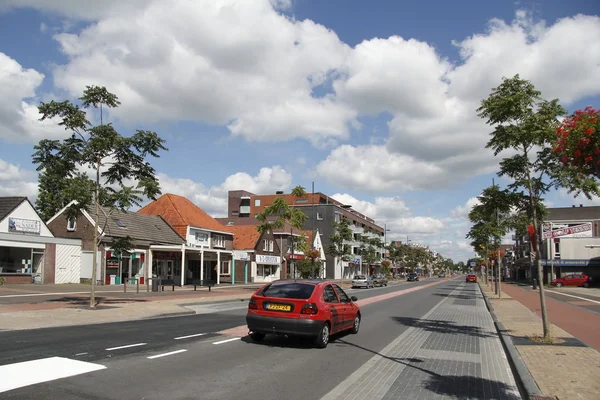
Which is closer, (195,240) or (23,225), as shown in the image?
(23,225)

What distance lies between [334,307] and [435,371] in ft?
10.3

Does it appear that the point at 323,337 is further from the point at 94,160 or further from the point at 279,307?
the point at 94,160

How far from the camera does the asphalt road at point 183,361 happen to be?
646 cm

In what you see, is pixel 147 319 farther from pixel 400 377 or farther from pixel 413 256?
pixel 413 256

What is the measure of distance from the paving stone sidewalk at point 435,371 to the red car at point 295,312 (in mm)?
1296

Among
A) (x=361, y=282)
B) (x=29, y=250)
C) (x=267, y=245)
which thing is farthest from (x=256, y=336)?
(x=267, y=245)

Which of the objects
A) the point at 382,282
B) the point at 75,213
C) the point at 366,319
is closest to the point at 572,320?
the point at 366,319

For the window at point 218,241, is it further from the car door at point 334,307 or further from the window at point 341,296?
the car door at point 334,307

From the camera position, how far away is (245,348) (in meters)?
10.1

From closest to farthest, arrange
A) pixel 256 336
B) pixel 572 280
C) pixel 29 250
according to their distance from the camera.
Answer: pixel 256 336, pixel 29 250, pixel 572 280

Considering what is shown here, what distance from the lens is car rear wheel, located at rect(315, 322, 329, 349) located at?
10.2 meters

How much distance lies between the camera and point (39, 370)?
7.41 metres

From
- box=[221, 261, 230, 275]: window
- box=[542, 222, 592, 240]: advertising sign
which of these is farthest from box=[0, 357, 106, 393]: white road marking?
box=[542, 222, 592, 240]: advertising sign

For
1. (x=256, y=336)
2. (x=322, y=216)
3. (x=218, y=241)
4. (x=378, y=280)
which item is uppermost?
(x=322, y=216)
